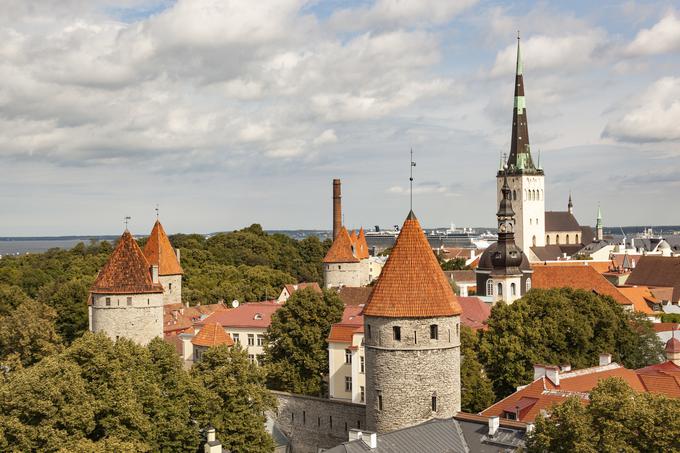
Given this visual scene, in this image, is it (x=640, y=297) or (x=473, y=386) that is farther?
(x=640, y=297)

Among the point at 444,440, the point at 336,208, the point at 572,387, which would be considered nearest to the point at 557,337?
the point at 572,387

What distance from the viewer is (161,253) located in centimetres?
5953

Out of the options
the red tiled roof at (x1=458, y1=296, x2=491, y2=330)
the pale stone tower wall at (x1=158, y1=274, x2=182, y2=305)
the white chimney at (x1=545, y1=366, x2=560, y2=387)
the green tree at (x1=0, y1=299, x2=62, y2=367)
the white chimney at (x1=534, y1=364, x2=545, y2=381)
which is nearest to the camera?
the white chimney at (x1=545, y1=366, x2=560, y2=387)

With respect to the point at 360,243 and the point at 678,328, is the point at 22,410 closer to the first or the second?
the point at 678,328

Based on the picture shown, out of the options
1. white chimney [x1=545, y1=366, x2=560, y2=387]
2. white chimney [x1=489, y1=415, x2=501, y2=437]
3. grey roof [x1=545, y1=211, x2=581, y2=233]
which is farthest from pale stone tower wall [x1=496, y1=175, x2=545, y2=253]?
white chimney [x1=489, y1=415, x2=501, y2=437]

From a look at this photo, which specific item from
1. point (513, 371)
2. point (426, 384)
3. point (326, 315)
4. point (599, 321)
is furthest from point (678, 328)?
point (426, 384)

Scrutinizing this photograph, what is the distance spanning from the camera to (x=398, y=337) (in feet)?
93.1

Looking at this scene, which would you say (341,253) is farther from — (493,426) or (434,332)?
(493,426)

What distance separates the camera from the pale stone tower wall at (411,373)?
28.0 m

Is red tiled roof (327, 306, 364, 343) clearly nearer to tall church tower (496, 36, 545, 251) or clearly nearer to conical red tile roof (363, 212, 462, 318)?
conical red tile roof (363, 212, 462, 318)

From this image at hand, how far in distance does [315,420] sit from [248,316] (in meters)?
16.0

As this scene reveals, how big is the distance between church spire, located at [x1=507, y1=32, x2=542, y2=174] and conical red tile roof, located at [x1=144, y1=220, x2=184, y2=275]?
199ft

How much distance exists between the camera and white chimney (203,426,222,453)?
28938mm

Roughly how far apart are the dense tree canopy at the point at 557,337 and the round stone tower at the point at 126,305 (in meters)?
16.1
